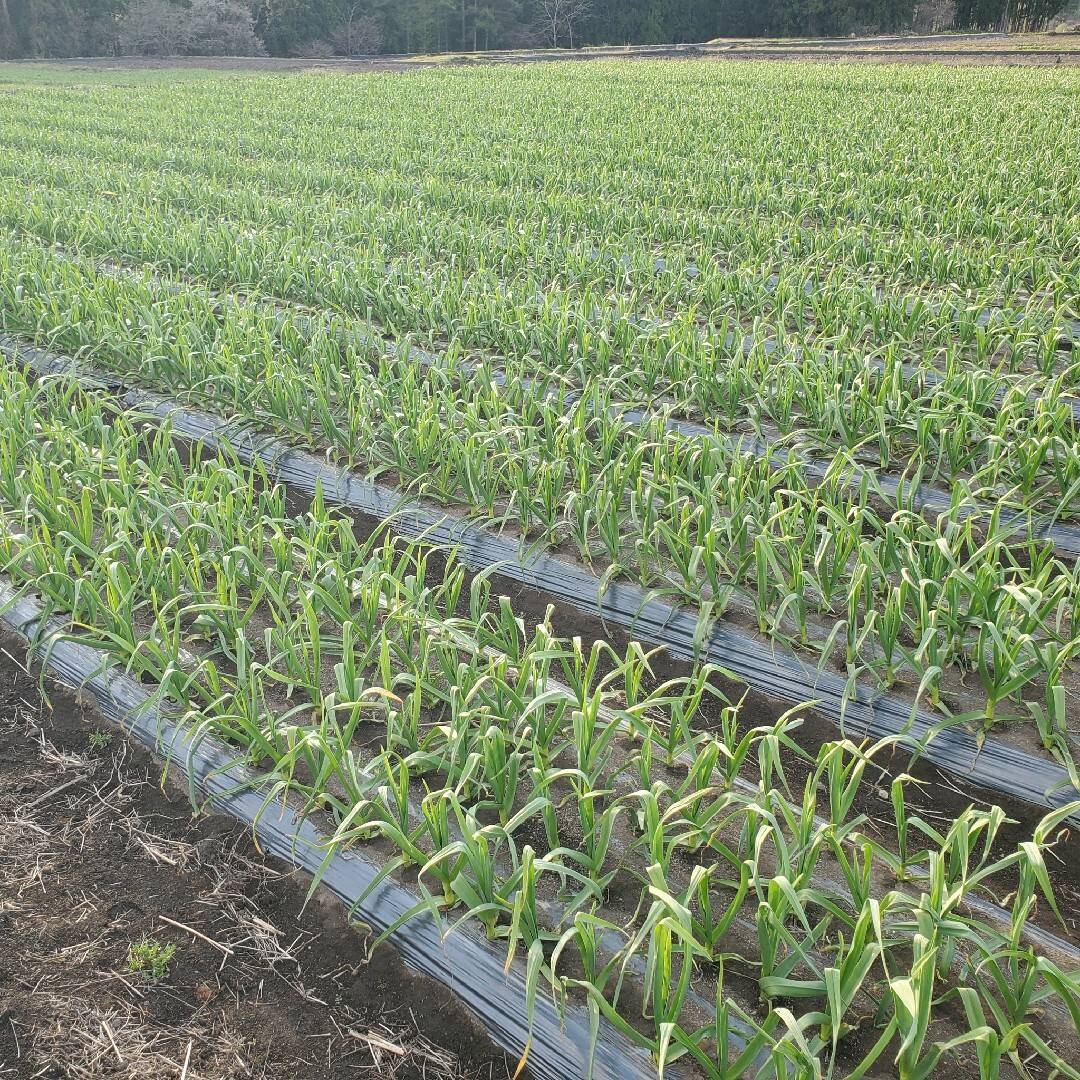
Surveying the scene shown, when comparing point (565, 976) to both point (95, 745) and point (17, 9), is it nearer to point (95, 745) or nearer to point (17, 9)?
point (95, 745)

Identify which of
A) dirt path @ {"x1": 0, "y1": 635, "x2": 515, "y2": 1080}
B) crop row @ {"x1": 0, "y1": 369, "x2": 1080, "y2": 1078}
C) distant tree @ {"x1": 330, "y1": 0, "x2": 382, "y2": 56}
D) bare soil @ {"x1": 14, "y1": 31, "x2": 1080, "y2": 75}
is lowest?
dirt path @ {"x1": 0, "y1": 635, "x2": 515, "y2": 1080}

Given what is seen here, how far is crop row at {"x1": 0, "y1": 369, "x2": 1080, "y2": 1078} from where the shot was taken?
148 cm

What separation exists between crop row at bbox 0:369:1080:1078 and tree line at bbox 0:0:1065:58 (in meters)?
41.9

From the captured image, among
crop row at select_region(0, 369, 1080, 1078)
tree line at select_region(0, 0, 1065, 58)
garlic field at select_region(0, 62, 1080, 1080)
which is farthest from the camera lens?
tree line at select_region(0, 0, 1065, 58)

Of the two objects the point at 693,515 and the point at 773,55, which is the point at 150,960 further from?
the point at 773,55

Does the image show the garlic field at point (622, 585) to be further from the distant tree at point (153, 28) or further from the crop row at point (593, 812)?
the distant tree at point (153, 28)

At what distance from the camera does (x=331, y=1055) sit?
64.9 inches

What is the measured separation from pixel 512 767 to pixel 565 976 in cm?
43

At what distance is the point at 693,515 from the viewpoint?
2652mm

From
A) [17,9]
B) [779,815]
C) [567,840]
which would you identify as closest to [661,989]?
[567,840]

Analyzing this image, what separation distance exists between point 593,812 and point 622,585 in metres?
1.06

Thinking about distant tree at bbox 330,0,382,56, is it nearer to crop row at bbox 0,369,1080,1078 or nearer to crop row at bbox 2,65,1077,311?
crop row at bbox 2,65,1077,311

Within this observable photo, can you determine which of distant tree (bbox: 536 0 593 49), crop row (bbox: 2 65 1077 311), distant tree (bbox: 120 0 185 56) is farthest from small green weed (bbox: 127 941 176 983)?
distant tree (bbox: 536 0 593 49)

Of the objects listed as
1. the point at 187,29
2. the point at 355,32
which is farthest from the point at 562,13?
the point at 187,29
